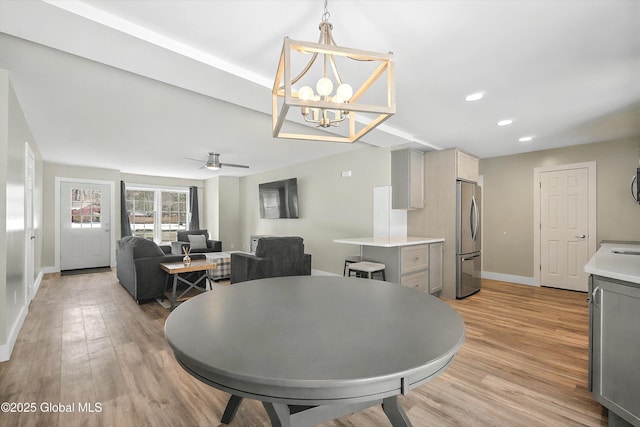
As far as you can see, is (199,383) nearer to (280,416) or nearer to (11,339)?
(280,416)

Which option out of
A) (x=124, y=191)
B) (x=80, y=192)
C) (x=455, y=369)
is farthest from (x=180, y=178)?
(x=455, y=369)

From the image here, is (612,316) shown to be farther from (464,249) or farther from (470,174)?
(470,174)

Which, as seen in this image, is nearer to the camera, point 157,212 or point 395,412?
point 395,412

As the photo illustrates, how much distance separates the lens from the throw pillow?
6766 mm

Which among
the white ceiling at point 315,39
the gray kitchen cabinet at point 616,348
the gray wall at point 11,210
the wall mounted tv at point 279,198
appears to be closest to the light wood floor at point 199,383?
the gray kitchen cabinet at point 616,348

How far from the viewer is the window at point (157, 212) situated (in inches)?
304

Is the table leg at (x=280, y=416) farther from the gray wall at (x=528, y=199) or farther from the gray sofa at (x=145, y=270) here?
the gray wall at (x=528, y=199)

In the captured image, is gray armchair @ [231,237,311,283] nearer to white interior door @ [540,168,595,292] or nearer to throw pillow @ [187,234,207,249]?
throw pillow @ [187,234,207,249]

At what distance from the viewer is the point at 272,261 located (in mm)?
3885

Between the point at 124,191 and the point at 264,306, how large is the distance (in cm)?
761

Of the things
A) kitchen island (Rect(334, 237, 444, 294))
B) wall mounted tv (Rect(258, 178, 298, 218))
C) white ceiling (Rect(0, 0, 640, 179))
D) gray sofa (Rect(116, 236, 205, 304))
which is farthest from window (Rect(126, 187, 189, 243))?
kitchen island (Rect(334, 237, 444, 294))

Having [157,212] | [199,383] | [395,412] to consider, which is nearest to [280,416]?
[395,412]

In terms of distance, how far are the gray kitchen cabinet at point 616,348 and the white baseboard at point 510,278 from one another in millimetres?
3807

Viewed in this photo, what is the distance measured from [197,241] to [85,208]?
2619 mm
